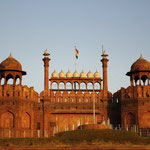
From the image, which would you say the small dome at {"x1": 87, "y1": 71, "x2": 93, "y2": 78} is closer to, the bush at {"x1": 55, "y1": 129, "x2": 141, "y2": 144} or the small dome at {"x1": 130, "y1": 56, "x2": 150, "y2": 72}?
the small dome at {"x1": 130, "y1": 56, "x2": 150, "y2": 72}

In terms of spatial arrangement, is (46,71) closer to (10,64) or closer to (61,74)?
(61,74)

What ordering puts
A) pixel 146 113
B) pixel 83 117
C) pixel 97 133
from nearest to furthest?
pixel 97 133
pixel 146 113
pixel 83 117

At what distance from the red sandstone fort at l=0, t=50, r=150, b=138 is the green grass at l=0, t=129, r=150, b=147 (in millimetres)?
9876

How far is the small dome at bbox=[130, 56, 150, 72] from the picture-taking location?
1404 inches

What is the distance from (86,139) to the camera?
22.6 m

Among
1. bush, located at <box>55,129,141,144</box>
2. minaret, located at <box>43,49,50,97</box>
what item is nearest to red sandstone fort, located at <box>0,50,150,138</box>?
minaret, located at <box>43,49,50,97</box>

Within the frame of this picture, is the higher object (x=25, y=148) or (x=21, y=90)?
(x=21, y=90)

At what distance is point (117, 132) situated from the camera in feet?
76.4

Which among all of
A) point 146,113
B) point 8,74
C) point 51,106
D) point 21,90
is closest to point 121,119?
point 146,113

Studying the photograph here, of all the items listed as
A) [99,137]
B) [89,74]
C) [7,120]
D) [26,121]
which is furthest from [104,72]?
[99,137]

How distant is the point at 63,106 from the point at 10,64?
25.4 ft

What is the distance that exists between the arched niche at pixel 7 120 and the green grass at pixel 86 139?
10.3 m

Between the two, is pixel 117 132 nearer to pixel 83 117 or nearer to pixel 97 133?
pixel 97 133

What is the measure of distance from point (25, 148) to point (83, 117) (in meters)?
17.4
